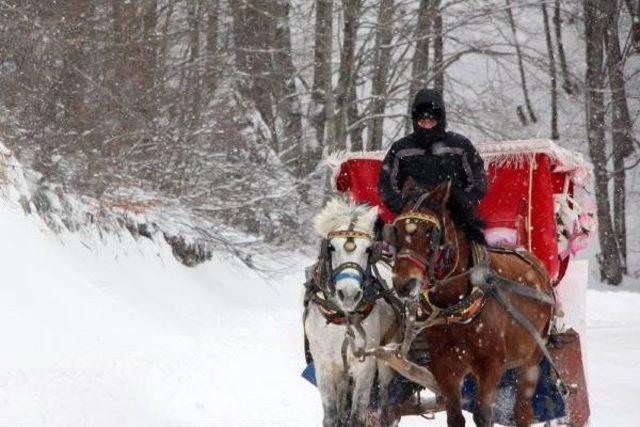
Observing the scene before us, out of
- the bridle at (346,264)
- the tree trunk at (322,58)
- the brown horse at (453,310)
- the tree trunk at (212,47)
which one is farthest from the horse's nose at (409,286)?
the tree trunk at (322,58)

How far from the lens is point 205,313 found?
1389 cm

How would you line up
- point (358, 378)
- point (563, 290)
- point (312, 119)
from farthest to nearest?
point (312, 119), point (563, 290), point (358, 378)

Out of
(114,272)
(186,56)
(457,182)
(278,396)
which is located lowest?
(278,396)

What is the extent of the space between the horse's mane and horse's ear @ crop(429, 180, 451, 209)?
0.52 metres

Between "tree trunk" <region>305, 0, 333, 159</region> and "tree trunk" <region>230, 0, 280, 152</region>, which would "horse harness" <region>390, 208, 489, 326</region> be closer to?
"tree trunk" <region>305, 0, 333, 159</region>

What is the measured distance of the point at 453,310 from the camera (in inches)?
247

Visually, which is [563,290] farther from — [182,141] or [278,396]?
[182,141]

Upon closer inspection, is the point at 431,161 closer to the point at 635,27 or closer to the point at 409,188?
the point at 409,188

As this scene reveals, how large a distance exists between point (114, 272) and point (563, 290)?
6698mm

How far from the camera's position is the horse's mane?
653cm

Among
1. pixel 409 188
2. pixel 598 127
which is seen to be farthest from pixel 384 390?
pixel 598 127

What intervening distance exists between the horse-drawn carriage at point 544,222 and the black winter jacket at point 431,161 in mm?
792

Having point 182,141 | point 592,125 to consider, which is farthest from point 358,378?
point 592,125

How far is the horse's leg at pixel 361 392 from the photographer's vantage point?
6.42 m
